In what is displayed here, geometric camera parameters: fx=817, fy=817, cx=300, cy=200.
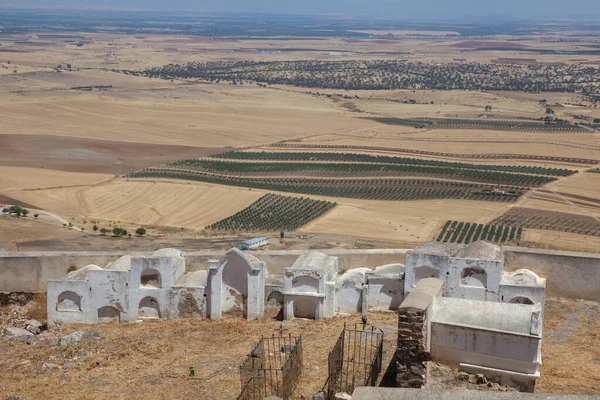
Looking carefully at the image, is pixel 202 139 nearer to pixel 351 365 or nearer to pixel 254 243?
pixel 254 243

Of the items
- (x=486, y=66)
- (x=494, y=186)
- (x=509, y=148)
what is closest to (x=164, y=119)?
(x=509, y=148)

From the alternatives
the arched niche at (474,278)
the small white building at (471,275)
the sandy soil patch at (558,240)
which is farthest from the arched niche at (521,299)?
the sandy soil patch at (558,240)

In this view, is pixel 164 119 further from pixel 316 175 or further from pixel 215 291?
pixel 215 291

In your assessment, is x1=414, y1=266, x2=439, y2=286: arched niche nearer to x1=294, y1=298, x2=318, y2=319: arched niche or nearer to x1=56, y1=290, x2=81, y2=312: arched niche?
x1=294, y1=298, x2=318, y2=319: arched niche

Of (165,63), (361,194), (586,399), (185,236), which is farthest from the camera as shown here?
(165,63)

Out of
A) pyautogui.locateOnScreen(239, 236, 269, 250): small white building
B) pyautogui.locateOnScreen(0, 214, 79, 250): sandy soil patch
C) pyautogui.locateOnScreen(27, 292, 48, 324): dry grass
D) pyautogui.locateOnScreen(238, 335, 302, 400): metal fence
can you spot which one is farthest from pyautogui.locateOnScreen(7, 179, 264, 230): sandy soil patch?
pyautogui.locateOnScreen(238, 335, 302, 400): metal fence

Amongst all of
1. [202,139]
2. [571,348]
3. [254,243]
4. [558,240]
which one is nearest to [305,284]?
[571,348]
